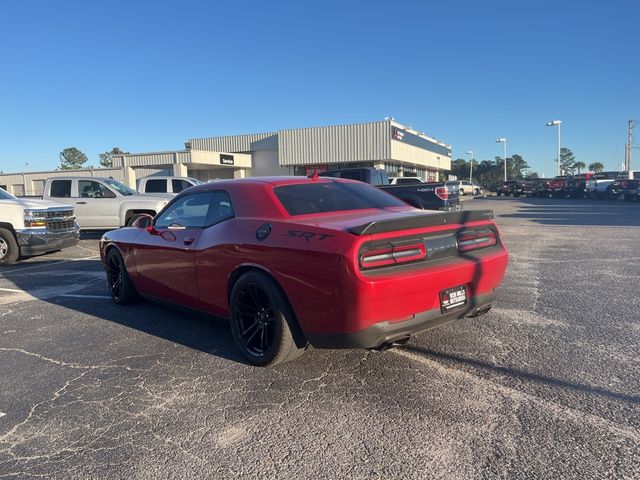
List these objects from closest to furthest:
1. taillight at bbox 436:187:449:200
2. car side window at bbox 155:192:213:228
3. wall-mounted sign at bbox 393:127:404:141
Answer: car side window at bbox 155:192:213:228, taillight at bbox 436:187:449:200, wall-mounted sign at bbox 393:127:404:141

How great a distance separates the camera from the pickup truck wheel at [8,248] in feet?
31.7

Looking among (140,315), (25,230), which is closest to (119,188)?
(25,230)

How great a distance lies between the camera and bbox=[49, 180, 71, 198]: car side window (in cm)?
1370

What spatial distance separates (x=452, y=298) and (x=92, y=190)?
40.4 ft

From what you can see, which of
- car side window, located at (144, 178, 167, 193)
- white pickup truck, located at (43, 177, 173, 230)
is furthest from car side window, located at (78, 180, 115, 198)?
car side window, located at (144, 178, 167, 193)

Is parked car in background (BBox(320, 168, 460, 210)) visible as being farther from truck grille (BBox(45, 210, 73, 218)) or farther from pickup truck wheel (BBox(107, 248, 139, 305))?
pickup truck wheel (BBox(107, 248, 139, 305))

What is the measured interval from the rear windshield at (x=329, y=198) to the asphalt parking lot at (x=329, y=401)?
1242mm

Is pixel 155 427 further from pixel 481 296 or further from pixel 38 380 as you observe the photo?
pixel 481 296

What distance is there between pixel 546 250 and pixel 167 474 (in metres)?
9.39

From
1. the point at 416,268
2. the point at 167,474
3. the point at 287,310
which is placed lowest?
the point at 167,474

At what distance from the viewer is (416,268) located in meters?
3.54

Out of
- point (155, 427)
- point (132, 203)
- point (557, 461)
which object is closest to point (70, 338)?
point (155, 427)

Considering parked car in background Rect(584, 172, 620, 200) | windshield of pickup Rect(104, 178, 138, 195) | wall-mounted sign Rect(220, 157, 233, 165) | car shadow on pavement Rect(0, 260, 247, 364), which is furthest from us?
wall-mounted sign Rect(220, 157, 233, 165)

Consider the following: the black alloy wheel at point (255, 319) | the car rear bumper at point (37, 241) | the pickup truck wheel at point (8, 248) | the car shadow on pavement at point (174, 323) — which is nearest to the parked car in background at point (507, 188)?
the car rear bumper at point (37, 241)
